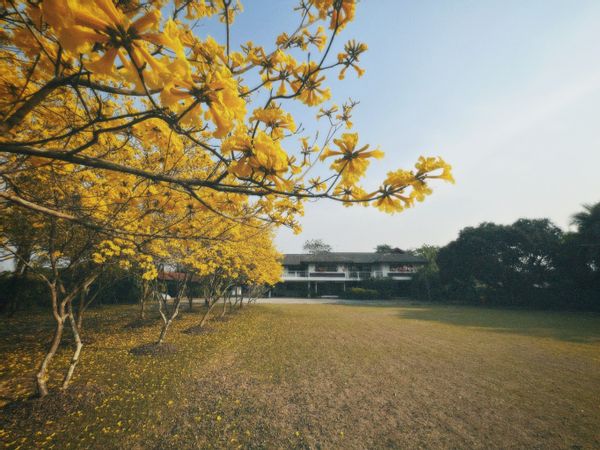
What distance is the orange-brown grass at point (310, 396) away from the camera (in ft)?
11.4

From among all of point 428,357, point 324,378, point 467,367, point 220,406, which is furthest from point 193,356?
point 467,367

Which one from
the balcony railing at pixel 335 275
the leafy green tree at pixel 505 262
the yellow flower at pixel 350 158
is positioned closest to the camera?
the yellow flower at pixel 350 158

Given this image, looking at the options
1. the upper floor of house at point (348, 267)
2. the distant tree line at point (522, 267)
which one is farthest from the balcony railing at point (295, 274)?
the distant tree line at point (522, 267)

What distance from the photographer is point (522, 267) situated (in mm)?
24188

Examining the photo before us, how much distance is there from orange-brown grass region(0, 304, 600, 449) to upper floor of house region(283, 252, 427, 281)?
26913 millimetres

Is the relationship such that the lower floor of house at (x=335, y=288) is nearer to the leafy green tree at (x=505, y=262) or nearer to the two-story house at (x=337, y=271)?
the two-story house at (x=337, y=271)

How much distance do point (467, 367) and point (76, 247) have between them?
9679 millimetres

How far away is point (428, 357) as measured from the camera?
23.6 feet

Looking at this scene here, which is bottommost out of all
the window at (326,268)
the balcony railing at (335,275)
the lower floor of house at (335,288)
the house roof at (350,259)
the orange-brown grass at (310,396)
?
the orange-brown grass at (310,396)

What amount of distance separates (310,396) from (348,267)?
110ft

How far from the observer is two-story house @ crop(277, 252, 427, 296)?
3544 cm

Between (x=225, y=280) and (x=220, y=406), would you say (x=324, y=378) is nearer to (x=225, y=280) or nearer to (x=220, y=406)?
(x=220, y=406)

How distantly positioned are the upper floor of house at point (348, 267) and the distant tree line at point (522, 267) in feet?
16.7

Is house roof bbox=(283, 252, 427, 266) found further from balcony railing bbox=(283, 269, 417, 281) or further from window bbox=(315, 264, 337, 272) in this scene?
balcony railing bbox=(283, 269, 417, 281)
